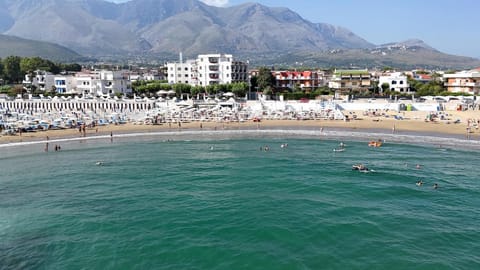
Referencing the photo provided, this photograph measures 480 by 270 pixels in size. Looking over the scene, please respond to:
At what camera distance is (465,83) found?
77.4 m

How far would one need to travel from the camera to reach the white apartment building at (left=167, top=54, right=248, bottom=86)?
88.9 meters

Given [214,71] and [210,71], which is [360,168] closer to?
[214,71]

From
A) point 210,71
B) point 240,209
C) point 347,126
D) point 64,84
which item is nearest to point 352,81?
point 210,71

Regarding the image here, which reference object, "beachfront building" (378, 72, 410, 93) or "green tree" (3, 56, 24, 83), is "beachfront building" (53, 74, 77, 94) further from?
"beachfront building" (378, 72, 410, 93)

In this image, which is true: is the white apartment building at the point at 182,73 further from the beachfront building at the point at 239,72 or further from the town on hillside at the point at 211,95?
the beachfront building at the point at 239,72

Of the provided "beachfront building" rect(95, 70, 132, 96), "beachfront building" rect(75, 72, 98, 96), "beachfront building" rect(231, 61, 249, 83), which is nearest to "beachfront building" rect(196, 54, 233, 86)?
"beachfront building" rect(231, 61, 249, 83)

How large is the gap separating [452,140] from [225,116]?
2981 cm

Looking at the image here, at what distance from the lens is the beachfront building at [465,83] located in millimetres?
76500

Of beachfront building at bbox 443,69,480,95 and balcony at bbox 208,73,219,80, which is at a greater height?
balcony at bbox 208,73,219,80

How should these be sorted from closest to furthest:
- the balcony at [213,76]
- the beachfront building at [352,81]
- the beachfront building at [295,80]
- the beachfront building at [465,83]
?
the beachfront building at [465,83] → the balcony at [213,76] → the beachfront building at [352,81] → the beachfront building at [295,80]

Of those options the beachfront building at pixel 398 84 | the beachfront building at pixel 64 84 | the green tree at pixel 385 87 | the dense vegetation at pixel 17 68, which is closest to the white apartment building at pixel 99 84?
the beachfront building at pixel 64 84

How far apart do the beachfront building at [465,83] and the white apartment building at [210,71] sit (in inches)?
1650

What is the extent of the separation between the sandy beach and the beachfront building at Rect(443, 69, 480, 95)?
68.9ft

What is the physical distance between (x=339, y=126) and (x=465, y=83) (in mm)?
37713
